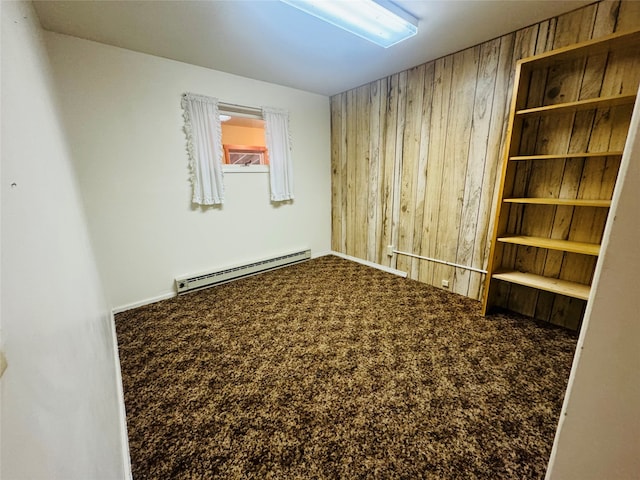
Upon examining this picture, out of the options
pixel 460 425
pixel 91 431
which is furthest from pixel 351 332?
pixel 91 431

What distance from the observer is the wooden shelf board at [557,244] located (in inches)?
68.5

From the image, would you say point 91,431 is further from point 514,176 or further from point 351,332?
point 514,176

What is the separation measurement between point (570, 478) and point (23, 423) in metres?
0.87

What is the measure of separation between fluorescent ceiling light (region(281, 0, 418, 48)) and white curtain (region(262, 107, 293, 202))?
1473 millimetres

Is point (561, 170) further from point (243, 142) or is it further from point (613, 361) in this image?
point (243, 142)

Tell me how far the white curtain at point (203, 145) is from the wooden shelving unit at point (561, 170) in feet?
8.74

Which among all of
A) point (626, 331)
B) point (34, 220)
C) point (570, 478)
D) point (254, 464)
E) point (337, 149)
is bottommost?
point (254, 464)

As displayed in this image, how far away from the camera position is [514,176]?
2.16m

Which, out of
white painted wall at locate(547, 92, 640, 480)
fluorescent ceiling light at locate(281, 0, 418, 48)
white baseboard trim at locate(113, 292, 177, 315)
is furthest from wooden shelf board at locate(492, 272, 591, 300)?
white baseboard trim at locate(113, 292, 177, 315)

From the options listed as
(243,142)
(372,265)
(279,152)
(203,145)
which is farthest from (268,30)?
(243,142)

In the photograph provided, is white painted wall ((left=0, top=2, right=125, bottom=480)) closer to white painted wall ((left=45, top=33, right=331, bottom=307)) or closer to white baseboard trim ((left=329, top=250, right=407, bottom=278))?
white painted wall ((left=45, top=33, right=331, bottom=307))

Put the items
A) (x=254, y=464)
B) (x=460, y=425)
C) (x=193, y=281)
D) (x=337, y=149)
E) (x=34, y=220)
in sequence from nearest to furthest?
(x=34, y=220) → (x=254, y=464) → (x=460, y=425) → (x=193, y=281) → (x=337, y=149)

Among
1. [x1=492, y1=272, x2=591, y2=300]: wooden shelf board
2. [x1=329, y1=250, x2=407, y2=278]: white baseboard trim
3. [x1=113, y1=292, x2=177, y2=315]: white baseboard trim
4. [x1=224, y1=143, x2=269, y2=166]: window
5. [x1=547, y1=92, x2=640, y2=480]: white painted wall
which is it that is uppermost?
[x1=224, y1=143, x2=269, y2=166]: window

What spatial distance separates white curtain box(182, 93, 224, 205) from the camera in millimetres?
2592
